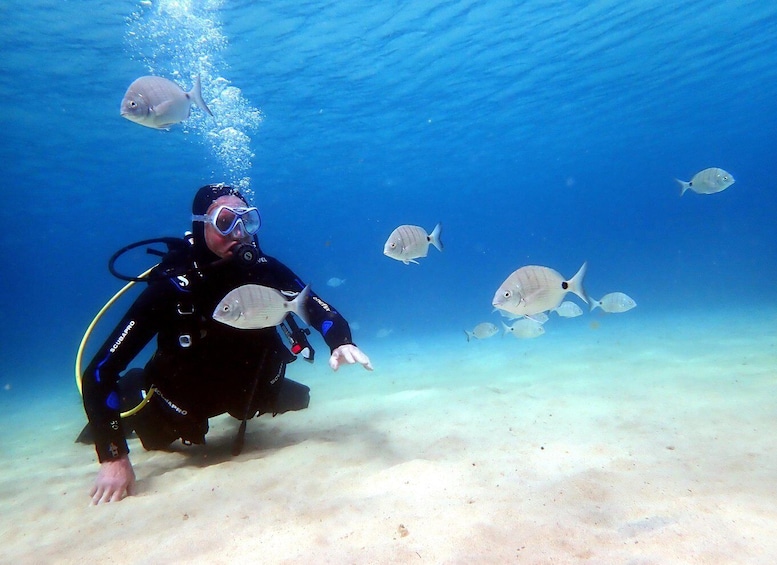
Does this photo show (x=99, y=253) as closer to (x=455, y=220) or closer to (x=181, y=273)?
(x=455, y=220)

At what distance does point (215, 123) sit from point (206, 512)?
24.1 meters

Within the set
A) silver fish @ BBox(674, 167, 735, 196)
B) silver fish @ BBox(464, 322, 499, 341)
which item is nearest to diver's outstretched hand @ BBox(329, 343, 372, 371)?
silver fish @ BBox(464, 322, 499, 341)

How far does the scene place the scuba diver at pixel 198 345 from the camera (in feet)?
12.2

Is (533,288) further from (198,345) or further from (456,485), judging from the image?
(198,345)

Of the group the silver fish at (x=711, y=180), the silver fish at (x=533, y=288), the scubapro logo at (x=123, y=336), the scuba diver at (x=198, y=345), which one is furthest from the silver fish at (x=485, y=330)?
the scubapro logo at (x=123, y=336)

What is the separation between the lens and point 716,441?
3809 millimetres

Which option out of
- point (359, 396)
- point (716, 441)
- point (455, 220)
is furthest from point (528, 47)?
point (455, 220)

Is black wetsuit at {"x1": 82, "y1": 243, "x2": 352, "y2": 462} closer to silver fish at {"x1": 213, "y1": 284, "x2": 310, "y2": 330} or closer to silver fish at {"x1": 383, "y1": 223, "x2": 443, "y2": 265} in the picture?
silver fish at {"x1": 213, "y1": 284, "x2": 310, "y2": 330}

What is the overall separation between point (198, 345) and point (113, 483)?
4.24ft

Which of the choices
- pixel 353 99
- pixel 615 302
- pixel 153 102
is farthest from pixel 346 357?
pixel 353 99

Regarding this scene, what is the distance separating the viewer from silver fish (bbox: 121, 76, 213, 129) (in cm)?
395

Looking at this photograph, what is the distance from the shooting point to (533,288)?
10.7ft

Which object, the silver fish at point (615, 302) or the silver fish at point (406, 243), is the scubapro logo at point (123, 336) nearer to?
the silver fish at point (406, 243)

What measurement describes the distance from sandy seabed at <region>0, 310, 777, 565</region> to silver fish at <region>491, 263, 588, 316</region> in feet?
4.39
